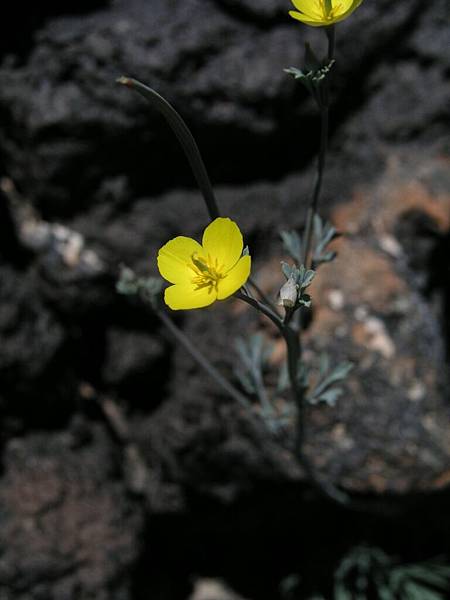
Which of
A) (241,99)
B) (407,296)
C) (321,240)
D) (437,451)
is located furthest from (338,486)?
(241,99)

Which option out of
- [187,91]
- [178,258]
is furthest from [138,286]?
[187,91]

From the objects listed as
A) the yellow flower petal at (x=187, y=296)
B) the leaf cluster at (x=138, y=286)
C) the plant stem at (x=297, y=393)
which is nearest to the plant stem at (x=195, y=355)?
the leaf cluster at (x=138, y=286)

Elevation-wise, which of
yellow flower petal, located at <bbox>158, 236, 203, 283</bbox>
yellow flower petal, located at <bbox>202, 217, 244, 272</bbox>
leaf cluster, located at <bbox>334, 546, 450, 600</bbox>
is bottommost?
leaf cluster, located at <bbox>334, 546, 450, 600</bbox>

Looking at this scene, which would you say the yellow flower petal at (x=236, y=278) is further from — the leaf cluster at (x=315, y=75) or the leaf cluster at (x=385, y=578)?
the leaf cluster at (x=385, y=578)

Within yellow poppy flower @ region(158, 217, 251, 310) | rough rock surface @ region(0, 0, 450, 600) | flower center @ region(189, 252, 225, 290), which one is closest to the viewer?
yellow poppy flower @ region(158, 217, 251, 310)

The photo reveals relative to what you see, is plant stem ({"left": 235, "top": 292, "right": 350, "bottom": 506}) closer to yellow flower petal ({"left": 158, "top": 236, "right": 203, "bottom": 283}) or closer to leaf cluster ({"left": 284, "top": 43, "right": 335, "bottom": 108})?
yellow flower petal ({"left": 158, "top": 236, "right": 203, "bottom": 283})

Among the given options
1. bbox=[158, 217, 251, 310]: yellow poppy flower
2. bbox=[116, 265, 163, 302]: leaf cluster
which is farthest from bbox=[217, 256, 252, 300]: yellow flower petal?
bbox=[116, 265, 163, 302]: leaf cluster
